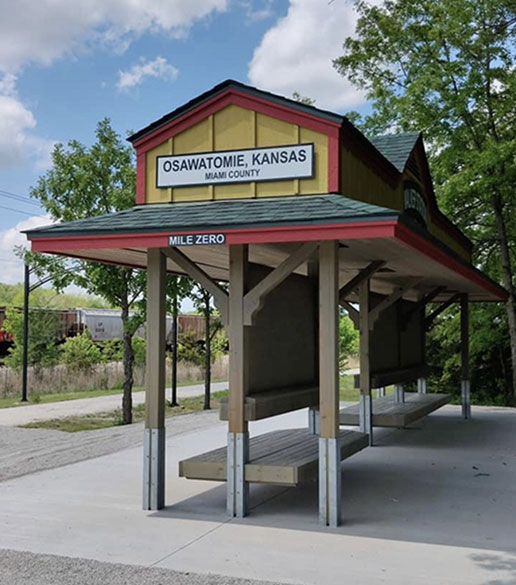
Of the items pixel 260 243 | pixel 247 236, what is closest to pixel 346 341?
pixel 260 243

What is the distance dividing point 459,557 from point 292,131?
433 centimetres

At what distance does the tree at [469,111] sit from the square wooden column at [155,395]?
1224 centimetres

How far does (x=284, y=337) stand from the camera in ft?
26.9

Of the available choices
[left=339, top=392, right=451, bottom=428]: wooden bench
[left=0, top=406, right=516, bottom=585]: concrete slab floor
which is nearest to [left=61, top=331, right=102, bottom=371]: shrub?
[left=339, top=392, right=451, bottom=428]: wooden bench

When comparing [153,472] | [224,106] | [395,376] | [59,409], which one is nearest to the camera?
[153,472]

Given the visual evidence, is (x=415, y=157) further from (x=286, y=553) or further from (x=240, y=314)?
(x=286, y=553)

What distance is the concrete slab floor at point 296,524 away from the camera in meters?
5.56

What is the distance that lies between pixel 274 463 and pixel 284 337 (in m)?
1.63

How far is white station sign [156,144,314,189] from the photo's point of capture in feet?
24.3

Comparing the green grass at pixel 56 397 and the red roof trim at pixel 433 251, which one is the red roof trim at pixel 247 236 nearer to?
the red roof trim at pixel 433 251

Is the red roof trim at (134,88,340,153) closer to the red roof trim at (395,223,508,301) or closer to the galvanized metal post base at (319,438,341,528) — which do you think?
the red roof trim at (395,223,508,301)

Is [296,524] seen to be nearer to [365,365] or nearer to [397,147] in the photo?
[365,365]

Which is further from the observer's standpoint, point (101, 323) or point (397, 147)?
point (101, 323)

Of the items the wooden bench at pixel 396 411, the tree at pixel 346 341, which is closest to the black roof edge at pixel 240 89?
the wooden bench at pixel 396 411
